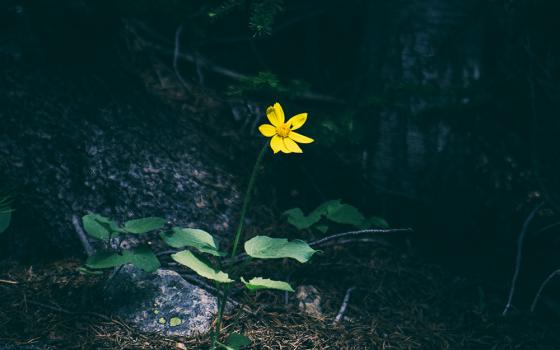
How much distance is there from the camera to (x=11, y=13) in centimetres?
227

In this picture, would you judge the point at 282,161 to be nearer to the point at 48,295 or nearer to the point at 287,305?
the point at 287,305

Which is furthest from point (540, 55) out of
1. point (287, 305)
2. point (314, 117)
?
point (287, 305)

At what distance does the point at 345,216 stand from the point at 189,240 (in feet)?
2.70

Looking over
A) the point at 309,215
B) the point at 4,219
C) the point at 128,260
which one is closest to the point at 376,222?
the point at 309,215

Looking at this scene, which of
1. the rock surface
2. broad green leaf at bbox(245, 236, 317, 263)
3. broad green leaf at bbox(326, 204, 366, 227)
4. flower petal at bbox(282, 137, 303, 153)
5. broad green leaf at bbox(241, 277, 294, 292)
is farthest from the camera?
broad green leaf at bbox(326, 204, 366, 227)

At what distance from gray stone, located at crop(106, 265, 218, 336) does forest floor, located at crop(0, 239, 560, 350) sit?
0.05 meters

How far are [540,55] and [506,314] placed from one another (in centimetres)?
131

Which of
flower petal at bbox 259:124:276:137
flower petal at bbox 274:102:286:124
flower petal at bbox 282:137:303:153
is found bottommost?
flower petal at bbox 282:137:303:153

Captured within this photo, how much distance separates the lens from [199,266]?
5.14ft

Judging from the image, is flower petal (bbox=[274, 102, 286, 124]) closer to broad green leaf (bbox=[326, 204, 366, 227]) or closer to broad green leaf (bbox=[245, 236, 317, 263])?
broad green leaf (bbox=[245, 236, 317, 263])

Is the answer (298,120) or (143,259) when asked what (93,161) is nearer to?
(143,259)

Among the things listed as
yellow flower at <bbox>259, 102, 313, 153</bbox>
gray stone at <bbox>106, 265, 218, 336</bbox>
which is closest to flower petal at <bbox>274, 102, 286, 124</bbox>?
yellow flower at <bbox>259, 102, 313, 153</bbox>

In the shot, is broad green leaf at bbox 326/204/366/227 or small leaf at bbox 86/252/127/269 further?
broad green leaf at bbox 326/204/366/227

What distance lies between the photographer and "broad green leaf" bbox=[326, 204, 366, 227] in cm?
216
